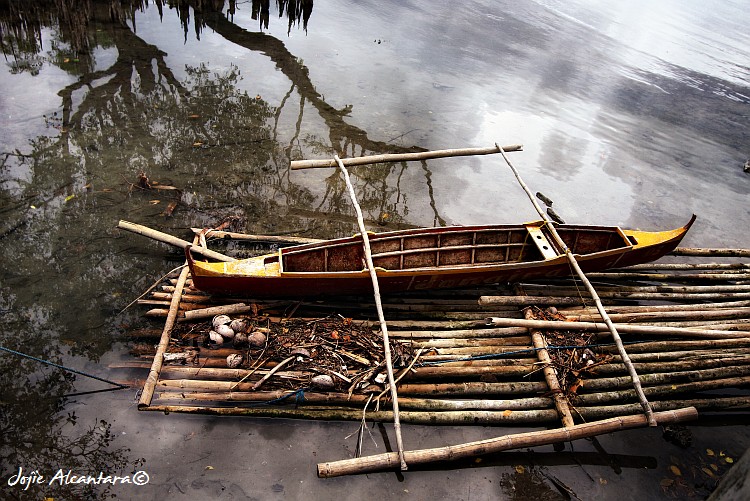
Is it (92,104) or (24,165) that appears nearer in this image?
(24,165)

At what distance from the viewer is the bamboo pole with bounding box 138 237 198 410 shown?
6.24 metres

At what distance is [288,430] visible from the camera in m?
6.34

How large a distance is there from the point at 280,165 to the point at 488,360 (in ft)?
22.5

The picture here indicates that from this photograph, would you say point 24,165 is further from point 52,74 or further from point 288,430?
A: point 288,430

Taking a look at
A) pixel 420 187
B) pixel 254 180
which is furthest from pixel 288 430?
pixel 420 187

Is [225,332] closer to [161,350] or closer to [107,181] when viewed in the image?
[161,350]

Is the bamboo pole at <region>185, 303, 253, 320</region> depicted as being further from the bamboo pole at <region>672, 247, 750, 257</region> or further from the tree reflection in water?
the bamboo pole at <region>672, 247, 750, 257</region>

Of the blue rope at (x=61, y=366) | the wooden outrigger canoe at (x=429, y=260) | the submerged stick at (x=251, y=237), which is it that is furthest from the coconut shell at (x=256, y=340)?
the submerged stick at (x=251, y=237)

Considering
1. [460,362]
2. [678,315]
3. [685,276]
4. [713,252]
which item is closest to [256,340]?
[460,362]

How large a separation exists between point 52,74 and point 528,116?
14.3 meters

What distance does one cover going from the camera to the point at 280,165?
1142 cm

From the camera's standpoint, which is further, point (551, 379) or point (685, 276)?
point (685, 276)

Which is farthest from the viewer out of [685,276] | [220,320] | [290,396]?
[685,276]

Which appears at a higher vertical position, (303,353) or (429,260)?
(429,260)
